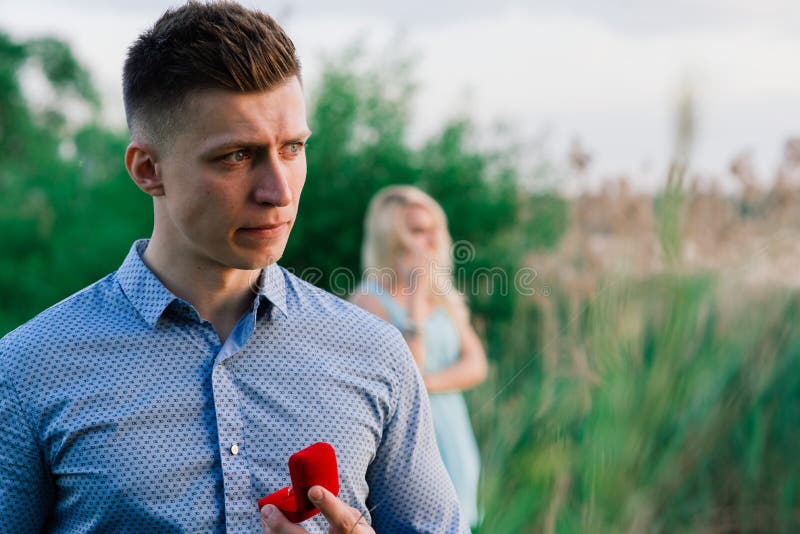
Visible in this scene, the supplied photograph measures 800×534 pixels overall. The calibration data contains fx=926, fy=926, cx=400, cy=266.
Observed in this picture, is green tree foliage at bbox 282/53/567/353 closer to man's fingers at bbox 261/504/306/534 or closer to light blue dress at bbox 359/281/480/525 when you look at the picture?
light blue dress at bbox 359/281/480/525

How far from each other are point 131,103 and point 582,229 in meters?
4.92

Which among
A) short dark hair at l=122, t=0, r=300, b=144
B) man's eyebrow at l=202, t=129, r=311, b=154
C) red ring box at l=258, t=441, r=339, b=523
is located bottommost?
red ring box at l=258, t=441, r=339, b=523

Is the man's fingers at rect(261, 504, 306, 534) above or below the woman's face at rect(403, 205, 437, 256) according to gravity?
above

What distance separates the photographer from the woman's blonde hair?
4664mm

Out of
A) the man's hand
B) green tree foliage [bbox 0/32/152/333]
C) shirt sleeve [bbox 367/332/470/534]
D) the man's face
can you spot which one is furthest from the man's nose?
green tree foliage [bbox 0/32/152/333]

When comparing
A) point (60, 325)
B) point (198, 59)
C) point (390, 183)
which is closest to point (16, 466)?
point (60, 325)

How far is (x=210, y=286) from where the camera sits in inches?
68.2

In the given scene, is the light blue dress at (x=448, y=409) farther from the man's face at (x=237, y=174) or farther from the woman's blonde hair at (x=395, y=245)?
the man's face at (x=237, y=174)

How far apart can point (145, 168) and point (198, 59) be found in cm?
25

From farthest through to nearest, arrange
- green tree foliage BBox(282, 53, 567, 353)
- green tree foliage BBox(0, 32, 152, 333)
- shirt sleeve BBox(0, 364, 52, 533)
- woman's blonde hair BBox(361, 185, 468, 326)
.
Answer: green tree foliage BBox(0, 32, 152, 333) < green tree foliage BBox(282, 53, 567, 353) < woman's blonde hair BBox(361, 185, 468, 326) < shirt sleeve BBox(0, 364, 52, 533)

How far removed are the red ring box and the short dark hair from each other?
2.13 ft

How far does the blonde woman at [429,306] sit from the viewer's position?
433 centimetres

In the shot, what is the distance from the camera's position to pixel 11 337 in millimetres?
1597

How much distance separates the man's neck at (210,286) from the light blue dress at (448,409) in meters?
2.51
